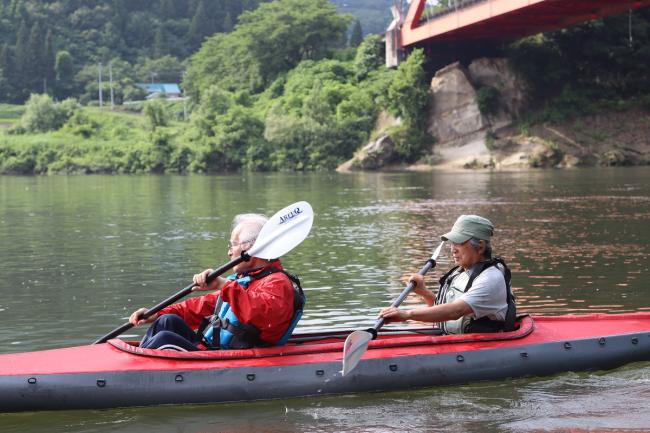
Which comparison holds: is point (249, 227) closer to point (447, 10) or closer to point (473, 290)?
point (473, 290)

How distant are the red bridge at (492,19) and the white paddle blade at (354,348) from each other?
29.7 m

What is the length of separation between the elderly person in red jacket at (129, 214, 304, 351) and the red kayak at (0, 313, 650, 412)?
5.3 inches

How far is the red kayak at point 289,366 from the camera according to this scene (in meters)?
6.65

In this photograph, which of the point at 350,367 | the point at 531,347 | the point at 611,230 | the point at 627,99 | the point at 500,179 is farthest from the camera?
the point at 627,99

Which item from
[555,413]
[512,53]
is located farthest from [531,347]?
Result: [512,53]

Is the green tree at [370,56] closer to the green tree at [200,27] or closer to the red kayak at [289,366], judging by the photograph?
the red kayak at [289,366]

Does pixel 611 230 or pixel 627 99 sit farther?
pixel 627 99

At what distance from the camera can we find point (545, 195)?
1027 inches

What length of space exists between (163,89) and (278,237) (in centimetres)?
10673

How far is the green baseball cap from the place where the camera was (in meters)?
7.00

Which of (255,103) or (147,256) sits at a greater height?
(255,103)

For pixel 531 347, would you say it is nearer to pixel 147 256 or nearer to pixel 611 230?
pixel 147 256

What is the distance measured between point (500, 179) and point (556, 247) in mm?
19801

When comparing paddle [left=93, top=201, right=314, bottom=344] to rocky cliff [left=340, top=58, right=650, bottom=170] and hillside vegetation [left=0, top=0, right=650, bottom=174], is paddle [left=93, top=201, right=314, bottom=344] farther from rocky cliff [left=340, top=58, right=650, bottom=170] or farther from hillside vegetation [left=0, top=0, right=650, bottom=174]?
hillside vegetation [left=0, top=0, right=650, bottom=174]
